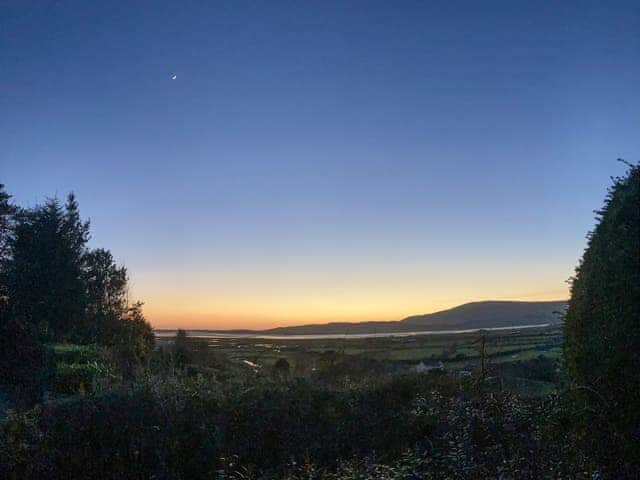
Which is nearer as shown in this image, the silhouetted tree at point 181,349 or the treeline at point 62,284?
the silhouetted tree at point 181,349

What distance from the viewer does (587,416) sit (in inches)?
202

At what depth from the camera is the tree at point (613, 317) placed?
4730 mm

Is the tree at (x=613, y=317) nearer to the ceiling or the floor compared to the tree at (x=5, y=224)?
nearer to the floor

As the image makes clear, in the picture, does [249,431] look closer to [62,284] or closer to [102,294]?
[62,284]

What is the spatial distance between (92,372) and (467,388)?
12163mm

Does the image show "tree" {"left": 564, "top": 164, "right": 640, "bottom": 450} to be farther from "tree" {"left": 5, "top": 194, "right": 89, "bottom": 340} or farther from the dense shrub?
"tree" {"left": 5, "top": 194, "right": 89, "bottom": 340}

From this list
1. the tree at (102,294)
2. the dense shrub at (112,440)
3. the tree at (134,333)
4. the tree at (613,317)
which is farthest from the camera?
the tree at (102,294)

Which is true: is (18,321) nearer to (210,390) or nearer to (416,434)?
Answer: (210,390)

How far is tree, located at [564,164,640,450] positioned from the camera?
473 centimetres

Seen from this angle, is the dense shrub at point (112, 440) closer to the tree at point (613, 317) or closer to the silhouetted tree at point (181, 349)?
the tree at point (613, 317)

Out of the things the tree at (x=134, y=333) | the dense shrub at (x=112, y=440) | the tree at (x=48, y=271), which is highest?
the tree at (x=48, y=271)

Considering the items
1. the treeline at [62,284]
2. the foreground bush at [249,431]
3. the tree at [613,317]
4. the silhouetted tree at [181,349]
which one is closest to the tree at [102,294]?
the treeline at [62,284]

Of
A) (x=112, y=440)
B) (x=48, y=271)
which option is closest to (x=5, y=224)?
(x=48, y=271)

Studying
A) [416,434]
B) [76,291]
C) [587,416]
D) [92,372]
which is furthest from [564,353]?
[76,291]
